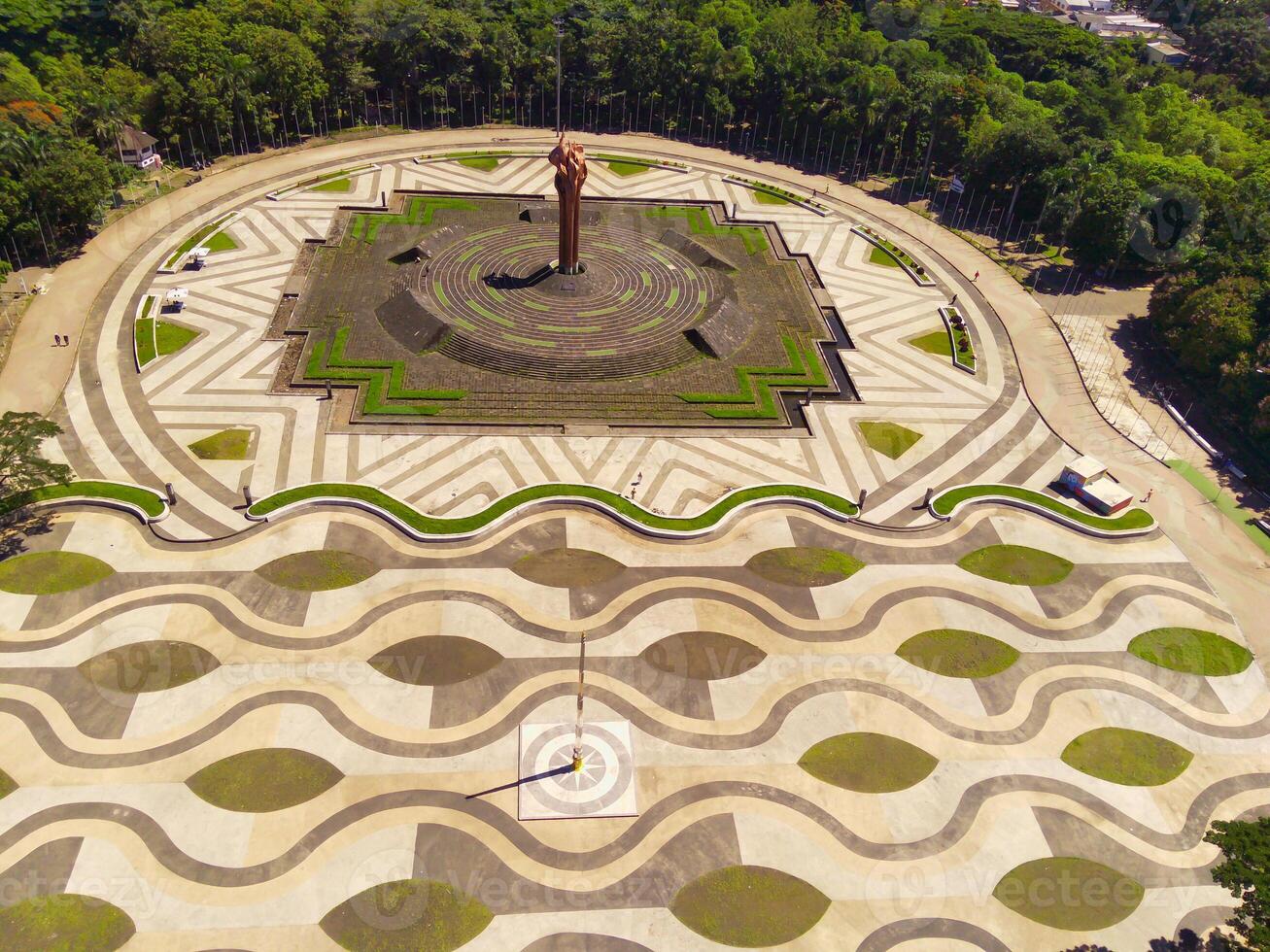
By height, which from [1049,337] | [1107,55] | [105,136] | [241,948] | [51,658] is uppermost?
[1107,55]

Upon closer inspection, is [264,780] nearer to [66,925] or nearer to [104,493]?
[66,925]

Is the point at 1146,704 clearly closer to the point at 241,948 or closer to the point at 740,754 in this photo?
the point at 740,754

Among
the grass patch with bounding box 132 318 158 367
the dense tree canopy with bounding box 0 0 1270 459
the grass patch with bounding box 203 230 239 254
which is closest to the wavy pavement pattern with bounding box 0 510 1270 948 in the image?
the grass patch with bounding box 132 318 158 367

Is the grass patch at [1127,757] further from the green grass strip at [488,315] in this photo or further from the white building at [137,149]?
the white building at [137,149]

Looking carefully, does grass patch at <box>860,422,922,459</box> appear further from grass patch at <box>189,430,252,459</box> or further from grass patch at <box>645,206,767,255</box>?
grass patch at <box>189,430,252,459</box>

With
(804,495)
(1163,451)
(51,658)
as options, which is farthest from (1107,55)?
(51,658)

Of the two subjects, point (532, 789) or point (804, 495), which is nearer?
point (532, 789)
